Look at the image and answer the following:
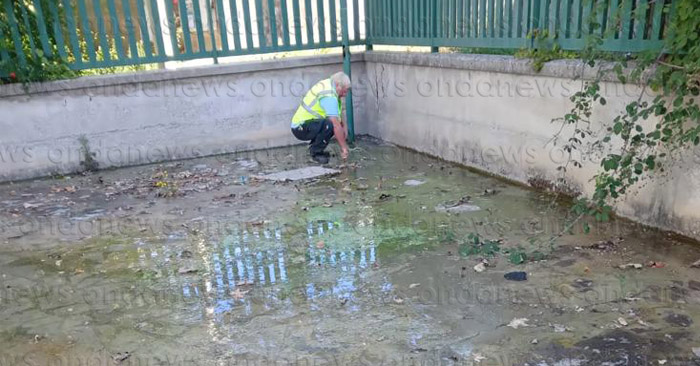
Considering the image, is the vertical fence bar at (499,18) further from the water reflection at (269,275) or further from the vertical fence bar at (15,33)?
the vertical fence bar at (15,33)

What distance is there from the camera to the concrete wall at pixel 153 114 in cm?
665

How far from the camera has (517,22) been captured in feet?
17.6

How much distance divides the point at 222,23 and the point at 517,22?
387cm

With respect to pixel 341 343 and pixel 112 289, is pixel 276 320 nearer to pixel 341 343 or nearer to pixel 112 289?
pixel 341 343

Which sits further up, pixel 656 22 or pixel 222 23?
pixel 222 23

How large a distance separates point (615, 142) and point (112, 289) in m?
3.96

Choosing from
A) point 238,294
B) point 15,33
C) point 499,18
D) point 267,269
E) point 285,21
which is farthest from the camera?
point 285,21

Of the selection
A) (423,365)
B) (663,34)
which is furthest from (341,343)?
(663,34)

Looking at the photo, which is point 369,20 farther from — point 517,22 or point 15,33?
point 15,33

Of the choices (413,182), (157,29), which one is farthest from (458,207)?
(157,29)

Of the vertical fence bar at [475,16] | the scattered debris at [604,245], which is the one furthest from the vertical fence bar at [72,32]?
the scattered debris at [604,245]

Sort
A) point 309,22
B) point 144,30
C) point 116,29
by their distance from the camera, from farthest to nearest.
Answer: point 309,22, point 144,30, point 116,29

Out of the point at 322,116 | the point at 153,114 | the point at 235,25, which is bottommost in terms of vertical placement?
the point at 322,116

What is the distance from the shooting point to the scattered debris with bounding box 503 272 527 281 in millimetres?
3653
